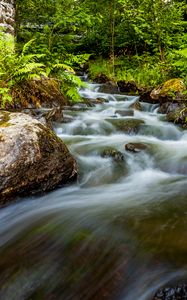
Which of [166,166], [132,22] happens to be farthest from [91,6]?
[166,166]

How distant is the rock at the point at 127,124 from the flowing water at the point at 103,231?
70 centimetres

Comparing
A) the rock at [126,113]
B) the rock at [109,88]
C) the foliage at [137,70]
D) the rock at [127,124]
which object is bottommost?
the rock at [127,124]

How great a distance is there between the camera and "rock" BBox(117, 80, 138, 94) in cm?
1145

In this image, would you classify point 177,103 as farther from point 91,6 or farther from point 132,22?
point 91,6

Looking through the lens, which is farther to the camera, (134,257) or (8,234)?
(8,234)

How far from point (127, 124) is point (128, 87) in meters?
4.56

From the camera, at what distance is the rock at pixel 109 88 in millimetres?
11406

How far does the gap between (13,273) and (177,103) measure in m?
6.37

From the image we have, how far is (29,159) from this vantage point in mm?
4359

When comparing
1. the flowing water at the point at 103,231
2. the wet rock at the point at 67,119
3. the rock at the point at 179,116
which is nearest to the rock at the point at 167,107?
the rock at the point at 179,116

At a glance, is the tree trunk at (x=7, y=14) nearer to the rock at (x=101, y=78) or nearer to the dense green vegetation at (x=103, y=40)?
the dense green vegetation at (x=103, y=40)

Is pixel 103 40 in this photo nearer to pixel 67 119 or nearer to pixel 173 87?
pixel 173 87

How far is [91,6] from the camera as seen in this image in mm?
14086

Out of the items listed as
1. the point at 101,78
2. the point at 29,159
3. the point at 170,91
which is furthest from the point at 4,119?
the point at 101,78
